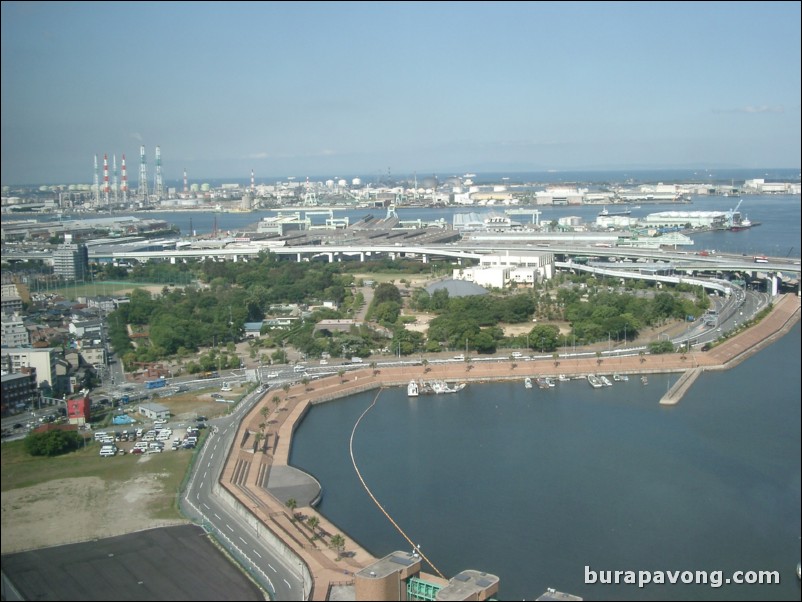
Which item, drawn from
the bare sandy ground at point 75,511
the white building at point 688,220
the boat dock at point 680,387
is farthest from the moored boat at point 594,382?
the white building at point 688,220

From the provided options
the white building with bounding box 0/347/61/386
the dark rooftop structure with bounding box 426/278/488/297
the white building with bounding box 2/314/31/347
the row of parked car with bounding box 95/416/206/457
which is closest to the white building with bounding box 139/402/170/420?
the row of parked car with bounding box 95/416/206/457

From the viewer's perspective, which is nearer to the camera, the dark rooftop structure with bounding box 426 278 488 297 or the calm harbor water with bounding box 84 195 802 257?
the calm harbor water with bounding box 84 195 802 257

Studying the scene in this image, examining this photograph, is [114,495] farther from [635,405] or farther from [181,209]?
[181,209]

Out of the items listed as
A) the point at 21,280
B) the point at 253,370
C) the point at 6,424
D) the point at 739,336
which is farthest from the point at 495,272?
the point at 6,424

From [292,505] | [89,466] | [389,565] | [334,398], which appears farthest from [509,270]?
[389,565]

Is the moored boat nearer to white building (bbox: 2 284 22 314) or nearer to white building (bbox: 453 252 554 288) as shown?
white building (bbox: 453 252 554 288)

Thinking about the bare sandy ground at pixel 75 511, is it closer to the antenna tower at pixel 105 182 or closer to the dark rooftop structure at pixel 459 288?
the dark rooftop structure at pixel 459 288

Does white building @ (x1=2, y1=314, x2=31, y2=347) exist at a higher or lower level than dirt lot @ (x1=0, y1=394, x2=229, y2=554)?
A: higher

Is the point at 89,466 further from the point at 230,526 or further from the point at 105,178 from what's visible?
the point at 105,178
